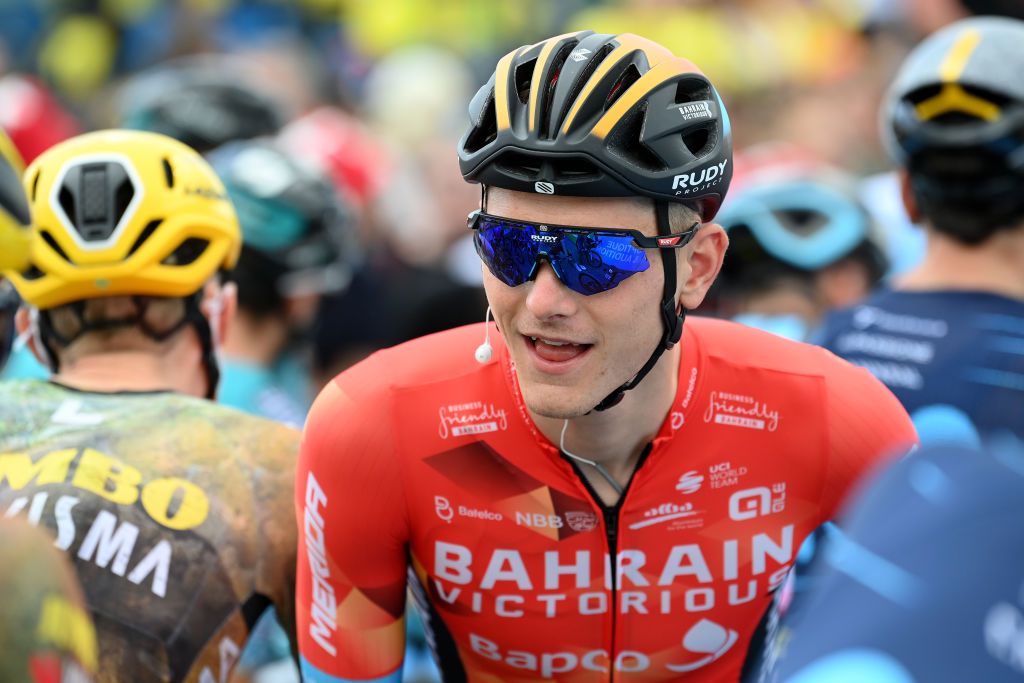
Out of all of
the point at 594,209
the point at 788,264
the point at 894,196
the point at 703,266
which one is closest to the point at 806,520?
the point at 703,266

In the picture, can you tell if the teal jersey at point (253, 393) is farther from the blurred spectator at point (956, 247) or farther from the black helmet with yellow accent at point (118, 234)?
the blurred spectator at point (956, 247)

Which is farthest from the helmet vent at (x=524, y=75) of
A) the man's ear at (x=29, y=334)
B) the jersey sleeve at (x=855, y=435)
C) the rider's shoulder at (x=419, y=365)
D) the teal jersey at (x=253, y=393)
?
the teal jersey at (x=253, y=393)

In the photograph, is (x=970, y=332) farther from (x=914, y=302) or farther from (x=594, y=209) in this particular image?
(x=594, y=209)

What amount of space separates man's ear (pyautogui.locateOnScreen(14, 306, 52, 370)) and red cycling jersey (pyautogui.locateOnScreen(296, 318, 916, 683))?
108 cm

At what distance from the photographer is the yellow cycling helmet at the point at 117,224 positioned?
13.2 ft

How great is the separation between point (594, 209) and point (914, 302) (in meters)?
1.83

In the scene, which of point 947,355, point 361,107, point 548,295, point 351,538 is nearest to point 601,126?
point 548,295

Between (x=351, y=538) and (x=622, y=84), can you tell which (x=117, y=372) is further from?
(x=622, y=84)

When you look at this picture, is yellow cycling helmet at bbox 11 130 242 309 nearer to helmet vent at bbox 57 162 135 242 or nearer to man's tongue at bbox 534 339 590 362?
helmet vent at bbox 57 162 135 242

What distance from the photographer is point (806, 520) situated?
12.4 feet

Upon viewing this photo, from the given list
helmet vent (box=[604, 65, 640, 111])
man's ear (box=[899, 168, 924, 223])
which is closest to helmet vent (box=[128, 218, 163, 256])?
helmet vent (box=[604, 65, 640, 111])

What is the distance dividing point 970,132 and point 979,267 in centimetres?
47

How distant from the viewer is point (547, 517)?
3.68m

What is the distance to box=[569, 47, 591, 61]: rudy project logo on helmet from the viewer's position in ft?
11.4
